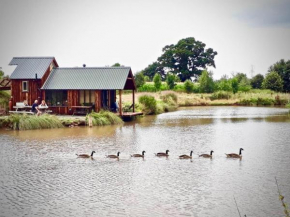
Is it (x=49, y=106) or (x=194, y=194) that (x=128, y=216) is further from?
(x=49, y=106)

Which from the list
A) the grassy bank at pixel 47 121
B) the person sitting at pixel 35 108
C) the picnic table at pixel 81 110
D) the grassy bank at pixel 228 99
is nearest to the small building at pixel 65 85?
the picnic table at pixel 81 110

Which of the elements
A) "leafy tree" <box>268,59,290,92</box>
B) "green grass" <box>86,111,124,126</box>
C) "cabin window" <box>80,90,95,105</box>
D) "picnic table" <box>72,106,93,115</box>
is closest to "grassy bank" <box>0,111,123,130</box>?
"green grass" <box>86,111,124,126</box>

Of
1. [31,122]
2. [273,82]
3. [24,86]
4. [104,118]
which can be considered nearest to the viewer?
[31,122]

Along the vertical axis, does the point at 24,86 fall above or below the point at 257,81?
below

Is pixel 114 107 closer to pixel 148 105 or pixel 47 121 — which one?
pixel 148 105

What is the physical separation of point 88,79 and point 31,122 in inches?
320

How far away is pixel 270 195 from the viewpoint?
14680 millimetres

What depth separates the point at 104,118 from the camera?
34781 mm

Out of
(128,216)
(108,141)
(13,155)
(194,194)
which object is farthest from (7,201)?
(108,141)

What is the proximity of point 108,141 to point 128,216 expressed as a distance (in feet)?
44.7

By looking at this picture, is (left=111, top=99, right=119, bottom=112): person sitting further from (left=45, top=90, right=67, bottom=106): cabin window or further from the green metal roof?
(left=45, top=90, right=67, bottom=106): cabin window

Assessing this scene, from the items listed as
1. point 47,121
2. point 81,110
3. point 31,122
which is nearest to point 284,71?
point 81,110

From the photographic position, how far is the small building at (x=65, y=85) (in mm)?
38062

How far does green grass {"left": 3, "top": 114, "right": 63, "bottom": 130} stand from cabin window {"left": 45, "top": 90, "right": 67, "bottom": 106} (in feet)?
19.8
